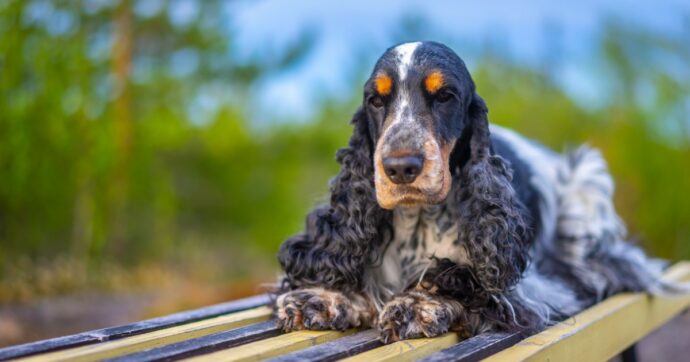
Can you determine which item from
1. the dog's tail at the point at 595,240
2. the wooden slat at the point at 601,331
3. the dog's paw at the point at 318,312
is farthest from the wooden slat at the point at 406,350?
the dog's tail at the point at 595,240

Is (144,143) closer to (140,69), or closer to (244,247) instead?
(140,69)

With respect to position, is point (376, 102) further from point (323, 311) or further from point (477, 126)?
point (323, 311)

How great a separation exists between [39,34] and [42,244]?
2.16 m

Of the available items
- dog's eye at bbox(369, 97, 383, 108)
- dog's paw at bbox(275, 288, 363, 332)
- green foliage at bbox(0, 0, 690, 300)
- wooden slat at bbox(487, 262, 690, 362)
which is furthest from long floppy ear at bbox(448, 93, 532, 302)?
green foliage at bbox(0, 0, 690, 300)

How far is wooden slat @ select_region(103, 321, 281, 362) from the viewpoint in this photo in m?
2.37

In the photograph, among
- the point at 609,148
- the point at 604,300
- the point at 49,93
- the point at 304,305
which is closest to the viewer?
the point at 304,305

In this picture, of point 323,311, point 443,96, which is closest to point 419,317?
point 323,311

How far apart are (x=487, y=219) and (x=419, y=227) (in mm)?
360

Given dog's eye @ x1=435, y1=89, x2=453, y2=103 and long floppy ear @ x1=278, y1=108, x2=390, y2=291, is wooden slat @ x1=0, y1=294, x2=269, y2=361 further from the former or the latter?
dog's eye @ x1=435, y1=89, x2=453, y2=103

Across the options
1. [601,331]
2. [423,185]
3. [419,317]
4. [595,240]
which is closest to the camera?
[423,185]

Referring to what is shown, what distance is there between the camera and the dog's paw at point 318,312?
116 inches

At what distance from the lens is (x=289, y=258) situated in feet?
10.9

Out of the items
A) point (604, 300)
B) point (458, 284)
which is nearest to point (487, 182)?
point (458, 284)

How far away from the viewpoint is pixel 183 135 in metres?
10.3
